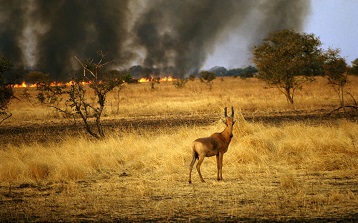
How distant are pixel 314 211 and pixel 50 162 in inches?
322

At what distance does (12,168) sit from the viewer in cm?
1127

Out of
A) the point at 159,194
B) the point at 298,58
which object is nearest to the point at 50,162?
the point at 159,194

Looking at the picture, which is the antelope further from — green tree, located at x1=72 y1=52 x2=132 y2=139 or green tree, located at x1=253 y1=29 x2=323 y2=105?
green tree, located at x1=253 y1=29 x2=323 y2=105

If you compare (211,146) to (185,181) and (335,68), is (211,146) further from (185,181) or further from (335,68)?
(335,68)

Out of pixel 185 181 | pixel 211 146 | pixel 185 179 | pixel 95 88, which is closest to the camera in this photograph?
pixel 211 146

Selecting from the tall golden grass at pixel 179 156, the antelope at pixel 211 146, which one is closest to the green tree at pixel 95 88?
the tall golden grass at pixel 179 156

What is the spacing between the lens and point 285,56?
31859 millimetres

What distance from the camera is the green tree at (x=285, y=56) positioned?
31.1m

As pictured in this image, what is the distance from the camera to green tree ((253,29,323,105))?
102ft

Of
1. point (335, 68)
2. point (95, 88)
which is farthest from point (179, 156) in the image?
point (335, 68)

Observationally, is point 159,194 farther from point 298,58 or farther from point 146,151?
point 298,58

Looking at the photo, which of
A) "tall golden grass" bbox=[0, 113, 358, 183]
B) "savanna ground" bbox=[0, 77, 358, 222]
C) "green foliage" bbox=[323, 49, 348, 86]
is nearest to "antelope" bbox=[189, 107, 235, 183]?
"savanna ground" bbox=[0, 77, 358, 222]

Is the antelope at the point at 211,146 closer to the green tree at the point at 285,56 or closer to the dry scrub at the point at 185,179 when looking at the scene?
the dry scrub at the point at 185,179

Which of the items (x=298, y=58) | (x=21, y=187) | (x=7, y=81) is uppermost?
(x=298, y=58)
